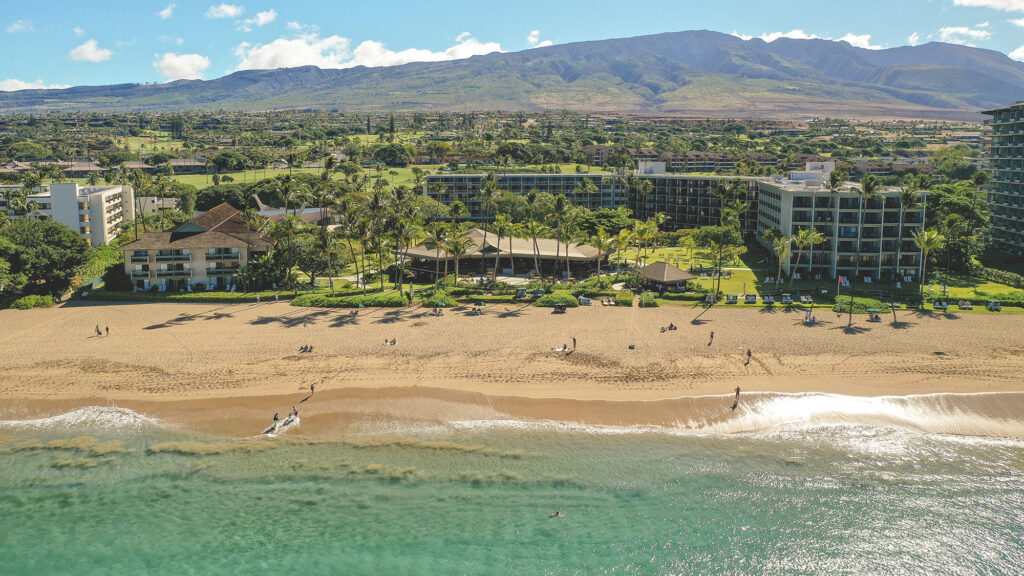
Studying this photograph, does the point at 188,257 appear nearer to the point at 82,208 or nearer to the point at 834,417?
the point at 82,208

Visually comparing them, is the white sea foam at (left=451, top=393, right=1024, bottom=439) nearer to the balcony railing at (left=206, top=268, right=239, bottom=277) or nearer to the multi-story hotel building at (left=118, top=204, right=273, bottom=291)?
the balcony railing at (left=206, top=268, right=239, bottom=277)

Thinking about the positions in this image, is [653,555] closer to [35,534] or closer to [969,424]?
[969,424]

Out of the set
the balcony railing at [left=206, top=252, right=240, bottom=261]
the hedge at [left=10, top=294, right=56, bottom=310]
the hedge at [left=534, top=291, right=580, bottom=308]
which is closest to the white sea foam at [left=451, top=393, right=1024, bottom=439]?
the hedge at [left=534, top=291, right=580, bottom=308]

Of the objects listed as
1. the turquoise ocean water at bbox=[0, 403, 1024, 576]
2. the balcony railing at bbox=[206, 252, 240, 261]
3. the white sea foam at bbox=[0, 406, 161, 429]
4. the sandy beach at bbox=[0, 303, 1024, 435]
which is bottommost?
the turquoise ocean water at bbox=[0, 403, 1024, 576]

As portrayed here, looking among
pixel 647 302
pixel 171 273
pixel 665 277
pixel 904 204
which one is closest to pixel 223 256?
pixel 171 273

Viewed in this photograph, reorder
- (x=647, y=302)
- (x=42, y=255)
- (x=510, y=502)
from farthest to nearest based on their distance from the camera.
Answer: (x=42, y=255), (x=647, y=302), (x=510, y=502)

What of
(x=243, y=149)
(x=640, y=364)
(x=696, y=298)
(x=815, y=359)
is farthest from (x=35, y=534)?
(x=243, y=149)

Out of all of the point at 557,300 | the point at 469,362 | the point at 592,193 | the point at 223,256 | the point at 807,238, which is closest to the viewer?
the point at 469,362
